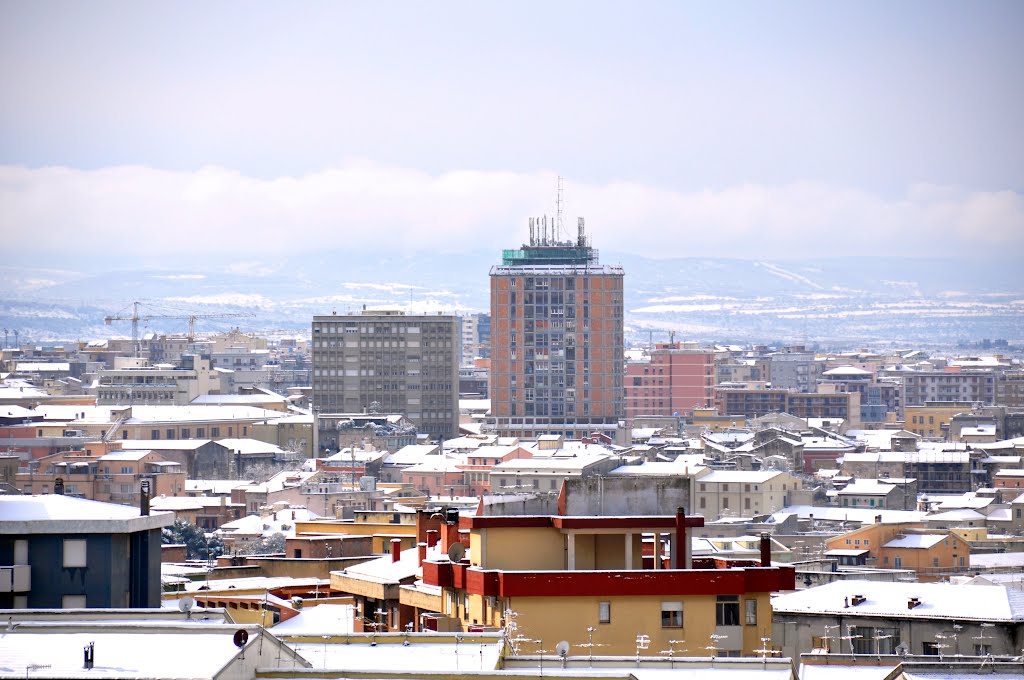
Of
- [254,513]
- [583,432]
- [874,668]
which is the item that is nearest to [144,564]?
[874,668]

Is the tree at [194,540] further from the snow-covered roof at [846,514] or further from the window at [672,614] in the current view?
the window at [672,614]

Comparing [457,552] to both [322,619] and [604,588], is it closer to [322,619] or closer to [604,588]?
[604,588]

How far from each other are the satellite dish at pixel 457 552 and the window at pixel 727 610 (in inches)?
181

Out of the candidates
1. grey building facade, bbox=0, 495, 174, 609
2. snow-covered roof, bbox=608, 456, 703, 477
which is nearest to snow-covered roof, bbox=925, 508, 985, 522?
snow-covered roof, bbox=608, 456, 703, 477

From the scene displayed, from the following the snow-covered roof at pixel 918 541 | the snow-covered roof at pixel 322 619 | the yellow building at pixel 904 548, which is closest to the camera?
the snow-covered roof at pixel 322 619

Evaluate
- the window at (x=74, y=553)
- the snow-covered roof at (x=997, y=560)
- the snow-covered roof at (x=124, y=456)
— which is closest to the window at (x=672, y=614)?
the window at (x=74, y=553)

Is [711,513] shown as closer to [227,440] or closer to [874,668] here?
[227,440]

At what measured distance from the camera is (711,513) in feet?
390

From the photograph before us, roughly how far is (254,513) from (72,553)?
3924 inches

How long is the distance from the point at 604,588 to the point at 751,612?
2064 millimetres

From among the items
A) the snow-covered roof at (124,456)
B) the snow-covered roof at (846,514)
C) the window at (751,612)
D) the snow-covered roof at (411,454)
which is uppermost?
the window at (751,612)

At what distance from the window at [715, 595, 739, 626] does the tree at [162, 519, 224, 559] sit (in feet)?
213

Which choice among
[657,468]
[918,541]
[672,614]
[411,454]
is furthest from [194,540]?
[672,614]

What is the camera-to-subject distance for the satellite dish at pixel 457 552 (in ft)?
111
